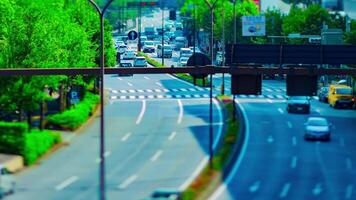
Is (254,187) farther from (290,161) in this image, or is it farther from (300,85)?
(290,161)

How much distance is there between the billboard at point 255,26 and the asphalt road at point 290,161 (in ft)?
110

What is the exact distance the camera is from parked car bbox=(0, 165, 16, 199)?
40.4m

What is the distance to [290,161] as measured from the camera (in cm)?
5297

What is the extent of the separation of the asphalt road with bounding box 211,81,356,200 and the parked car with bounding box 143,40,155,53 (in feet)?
97.5

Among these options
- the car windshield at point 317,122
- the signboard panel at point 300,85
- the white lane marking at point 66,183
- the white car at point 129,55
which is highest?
the white car at point 129,55

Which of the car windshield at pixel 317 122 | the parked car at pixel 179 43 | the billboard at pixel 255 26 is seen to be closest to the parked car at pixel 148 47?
the parked car at pixel 179 43

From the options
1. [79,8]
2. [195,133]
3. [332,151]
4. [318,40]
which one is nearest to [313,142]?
[332,151]

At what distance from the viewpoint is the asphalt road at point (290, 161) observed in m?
44.1

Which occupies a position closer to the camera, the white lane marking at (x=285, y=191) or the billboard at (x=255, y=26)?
the white lane marking at (x=285, y=191)

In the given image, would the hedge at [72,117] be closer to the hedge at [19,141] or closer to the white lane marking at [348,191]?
the hedge at [19,141]

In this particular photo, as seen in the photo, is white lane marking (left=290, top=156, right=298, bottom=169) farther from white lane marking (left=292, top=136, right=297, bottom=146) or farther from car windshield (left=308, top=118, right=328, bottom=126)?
car windshield (left=308, top=118, right=328, bottom=126)

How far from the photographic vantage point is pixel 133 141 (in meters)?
60.7

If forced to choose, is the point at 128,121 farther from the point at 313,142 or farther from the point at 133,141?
the point at 313,142

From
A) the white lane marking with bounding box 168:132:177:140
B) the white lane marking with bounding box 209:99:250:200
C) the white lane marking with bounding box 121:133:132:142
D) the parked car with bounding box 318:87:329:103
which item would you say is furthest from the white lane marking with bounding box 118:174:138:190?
the parked car with bounding box 318:87:329:103
